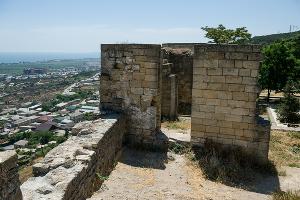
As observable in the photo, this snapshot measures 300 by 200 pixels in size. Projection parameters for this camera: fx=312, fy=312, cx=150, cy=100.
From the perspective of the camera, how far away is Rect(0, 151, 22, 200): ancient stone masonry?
120 inches

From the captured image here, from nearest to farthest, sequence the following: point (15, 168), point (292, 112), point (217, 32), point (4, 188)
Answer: point (4, 188) < point (15, 168) < point (292, 112) < point (217, 32)

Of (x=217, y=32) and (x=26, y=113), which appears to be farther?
(x=26, y=113)

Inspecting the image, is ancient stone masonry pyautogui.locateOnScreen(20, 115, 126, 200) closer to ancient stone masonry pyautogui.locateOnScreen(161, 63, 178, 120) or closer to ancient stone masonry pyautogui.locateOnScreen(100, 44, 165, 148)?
ancient stone masonry pyautogui.locateOnScreen(100, 44, 165, 148)

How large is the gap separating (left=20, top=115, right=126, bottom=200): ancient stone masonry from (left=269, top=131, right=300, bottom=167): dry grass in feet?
13.6

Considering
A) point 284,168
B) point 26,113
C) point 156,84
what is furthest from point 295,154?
point 26,113

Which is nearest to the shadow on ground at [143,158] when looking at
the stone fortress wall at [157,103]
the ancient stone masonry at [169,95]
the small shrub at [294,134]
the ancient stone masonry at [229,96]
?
the stone fortress wall at [157,103]

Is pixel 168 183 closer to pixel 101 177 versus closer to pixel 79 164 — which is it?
pixel 101 177

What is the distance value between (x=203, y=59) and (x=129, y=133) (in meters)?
2.68

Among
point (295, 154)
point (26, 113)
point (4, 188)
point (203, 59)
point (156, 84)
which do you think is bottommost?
point (26, 113)

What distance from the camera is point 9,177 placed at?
319 centimetres

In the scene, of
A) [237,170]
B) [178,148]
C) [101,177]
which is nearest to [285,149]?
[237,170]

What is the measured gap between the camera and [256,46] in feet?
22.8

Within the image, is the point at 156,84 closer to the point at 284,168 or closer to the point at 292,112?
the point at 284,168

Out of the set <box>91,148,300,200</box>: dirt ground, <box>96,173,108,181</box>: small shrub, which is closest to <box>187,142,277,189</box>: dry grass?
<box>91,148,300,200</box>: dirt ground
